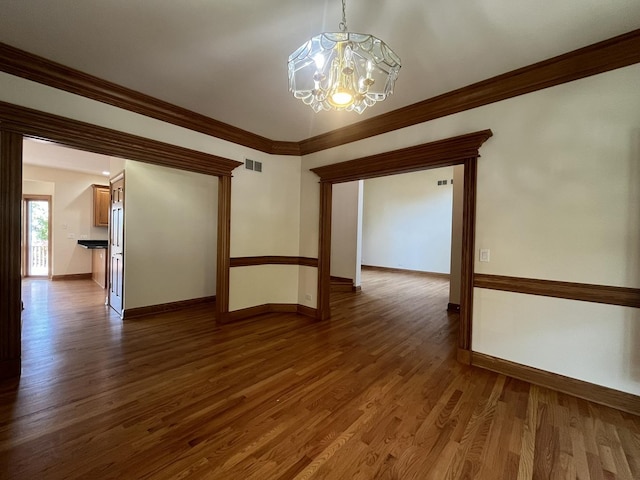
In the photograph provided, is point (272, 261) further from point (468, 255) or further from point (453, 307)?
point (453, 307)

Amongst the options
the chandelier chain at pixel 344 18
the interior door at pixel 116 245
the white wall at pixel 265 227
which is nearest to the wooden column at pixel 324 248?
the white wall at pixel 265 227

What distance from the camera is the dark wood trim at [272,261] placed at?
13.6 ft

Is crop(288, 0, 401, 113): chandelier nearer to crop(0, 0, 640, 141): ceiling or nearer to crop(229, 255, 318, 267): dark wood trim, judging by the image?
crop(0, 0, 640, 141): ceiling

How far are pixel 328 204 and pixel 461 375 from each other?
9.20ft

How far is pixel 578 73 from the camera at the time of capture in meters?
2.22

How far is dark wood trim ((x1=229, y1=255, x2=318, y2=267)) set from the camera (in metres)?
4.13

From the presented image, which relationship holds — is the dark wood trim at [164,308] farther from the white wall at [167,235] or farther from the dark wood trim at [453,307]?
the dark wood trim at [453,307]

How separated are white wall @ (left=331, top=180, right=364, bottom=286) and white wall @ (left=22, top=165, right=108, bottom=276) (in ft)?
21.8

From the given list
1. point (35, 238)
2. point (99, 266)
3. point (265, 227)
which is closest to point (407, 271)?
point (265, 227)

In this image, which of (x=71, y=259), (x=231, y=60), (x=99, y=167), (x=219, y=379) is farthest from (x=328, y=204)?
(x=71, y=259)

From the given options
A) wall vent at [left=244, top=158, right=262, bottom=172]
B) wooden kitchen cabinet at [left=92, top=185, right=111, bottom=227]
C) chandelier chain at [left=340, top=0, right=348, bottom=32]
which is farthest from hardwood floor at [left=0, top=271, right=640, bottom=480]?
wooden kitchen cabinet at [left=92, top=185, right=111, bottom=227]

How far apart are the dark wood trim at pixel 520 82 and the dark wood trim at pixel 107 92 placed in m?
1.97

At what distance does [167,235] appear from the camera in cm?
469

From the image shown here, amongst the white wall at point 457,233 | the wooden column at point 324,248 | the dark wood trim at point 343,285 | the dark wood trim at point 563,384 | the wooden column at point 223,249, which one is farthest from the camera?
the dark wood trim at point 343,285
